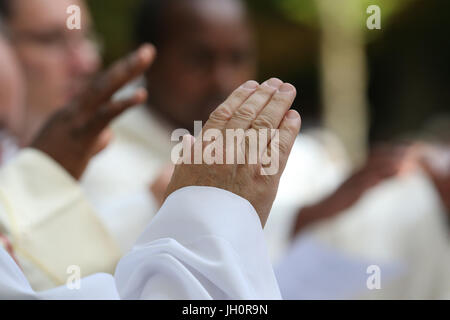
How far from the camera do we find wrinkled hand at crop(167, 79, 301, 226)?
1.23m

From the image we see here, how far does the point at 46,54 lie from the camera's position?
9.80 ft

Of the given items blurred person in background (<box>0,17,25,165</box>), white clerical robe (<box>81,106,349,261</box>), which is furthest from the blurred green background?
blurred person in background (<box>0,17,25,165</box>)

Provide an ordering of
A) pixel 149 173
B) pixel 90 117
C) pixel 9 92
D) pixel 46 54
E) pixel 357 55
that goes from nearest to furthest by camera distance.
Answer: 1. pixel 90 117
2. pixel 9 92
3. pixel 46 54
4. pixel 149 173
5. pixel 357 55

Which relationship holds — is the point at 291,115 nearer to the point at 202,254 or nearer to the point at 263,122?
the point at 263,122

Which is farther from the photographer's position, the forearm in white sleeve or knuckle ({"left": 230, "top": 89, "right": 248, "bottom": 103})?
knuckle ({"left": 230, "top": 89, "right": 248, "bottom": 103})

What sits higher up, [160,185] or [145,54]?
[145,54]

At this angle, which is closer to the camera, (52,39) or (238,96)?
(238,96)

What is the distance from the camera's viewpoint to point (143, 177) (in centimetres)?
326

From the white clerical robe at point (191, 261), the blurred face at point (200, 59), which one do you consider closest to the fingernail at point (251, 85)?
the white clerical robe at point (191, 261)

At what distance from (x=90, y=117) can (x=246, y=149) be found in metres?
0.68

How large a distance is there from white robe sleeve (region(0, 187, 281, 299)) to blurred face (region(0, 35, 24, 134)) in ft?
3.16

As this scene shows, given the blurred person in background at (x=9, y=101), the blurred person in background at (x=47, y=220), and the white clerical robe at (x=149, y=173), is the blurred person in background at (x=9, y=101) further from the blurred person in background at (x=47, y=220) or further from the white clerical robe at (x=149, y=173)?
the white clerical robe at (x=149, y=173)

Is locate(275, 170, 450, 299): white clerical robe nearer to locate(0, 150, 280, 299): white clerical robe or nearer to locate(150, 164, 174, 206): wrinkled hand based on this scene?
locate(150, 164, 174, 206): wrinkled hand

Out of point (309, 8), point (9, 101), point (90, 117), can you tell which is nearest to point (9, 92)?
point (9, 101)
